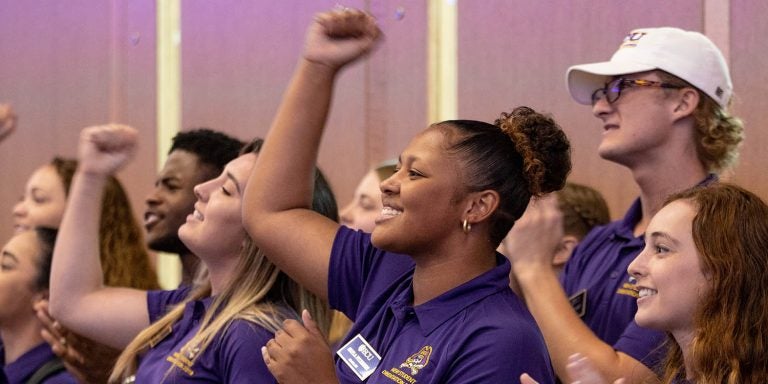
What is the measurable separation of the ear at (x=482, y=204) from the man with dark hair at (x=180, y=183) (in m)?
1.32

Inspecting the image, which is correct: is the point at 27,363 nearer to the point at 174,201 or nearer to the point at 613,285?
the point at 174,201

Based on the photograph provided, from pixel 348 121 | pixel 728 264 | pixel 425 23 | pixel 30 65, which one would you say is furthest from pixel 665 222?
pixel 30 65

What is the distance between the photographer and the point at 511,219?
6.93ft

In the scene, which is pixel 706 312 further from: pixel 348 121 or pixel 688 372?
pixel 348 121

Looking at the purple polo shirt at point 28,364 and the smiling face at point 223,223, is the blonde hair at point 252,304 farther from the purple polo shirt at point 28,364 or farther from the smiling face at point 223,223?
the purple polo shirt at point 28,364

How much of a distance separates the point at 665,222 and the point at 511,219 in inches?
10.8

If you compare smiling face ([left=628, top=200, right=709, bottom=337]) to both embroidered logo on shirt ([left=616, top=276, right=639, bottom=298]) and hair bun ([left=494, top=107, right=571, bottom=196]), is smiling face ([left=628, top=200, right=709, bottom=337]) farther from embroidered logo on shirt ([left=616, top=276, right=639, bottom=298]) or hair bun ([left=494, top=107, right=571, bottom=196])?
embroidered logo on shirt ([left=616, top=276, right=639, bottom=298])

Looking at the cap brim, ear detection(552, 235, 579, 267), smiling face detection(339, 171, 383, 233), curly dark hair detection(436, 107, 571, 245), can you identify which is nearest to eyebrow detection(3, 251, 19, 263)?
smiling face detection(339, 171, 383, 233)

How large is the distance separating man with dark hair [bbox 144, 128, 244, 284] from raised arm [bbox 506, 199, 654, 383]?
1.03m

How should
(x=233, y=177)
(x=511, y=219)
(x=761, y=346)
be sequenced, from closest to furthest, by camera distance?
(x=761, y=346), (x=511, y=219), (x=233, y=177)

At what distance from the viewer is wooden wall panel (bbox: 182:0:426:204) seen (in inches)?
172

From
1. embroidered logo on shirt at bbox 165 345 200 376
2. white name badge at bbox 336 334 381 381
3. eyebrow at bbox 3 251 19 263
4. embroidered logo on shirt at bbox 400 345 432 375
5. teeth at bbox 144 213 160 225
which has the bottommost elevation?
eyebrow at bbox 3 251 19 263

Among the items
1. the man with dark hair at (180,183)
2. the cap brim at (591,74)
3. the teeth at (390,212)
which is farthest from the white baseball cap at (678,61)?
the man with dark hair at (180,183)

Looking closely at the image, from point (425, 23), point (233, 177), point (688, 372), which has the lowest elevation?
point (688, 372)
